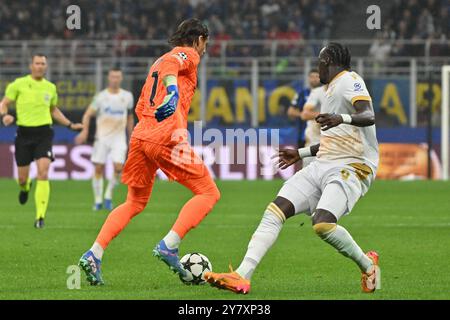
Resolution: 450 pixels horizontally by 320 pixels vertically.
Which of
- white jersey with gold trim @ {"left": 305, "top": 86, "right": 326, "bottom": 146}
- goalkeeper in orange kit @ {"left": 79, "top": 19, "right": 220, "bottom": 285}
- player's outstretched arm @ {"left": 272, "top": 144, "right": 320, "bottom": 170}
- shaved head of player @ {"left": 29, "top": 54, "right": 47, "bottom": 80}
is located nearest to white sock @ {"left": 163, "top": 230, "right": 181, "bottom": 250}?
goalkeeper in orange kit @ {"left": 79, "top": 19, "right": 220, "bottom": 285}

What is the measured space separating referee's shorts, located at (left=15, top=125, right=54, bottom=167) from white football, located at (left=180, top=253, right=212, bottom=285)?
702 centimetres

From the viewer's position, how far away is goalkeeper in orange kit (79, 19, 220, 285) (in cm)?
977

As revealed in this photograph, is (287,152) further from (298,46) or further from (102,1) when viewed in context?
(102,1)

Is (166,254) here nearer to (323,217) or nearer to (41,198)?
(323,217)

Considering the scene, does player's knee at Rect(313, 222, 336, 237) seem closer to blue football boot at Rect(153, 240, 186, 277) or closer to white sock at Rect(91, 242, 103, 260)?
blue football boot at Rect(153, 240, 186, 277)

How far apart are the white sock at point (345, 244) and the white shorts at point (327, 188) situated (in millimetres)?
128

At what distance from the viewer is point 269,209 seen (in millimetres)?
9328

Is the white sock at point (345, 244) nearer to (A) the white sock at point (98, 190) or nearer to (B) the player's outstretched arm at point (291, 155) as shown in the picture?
(B) the player's outstretched arm at point (291, 155)

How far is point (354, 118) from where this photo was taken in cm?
898

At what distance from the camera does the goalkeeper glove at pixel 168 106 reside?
934 centimetres

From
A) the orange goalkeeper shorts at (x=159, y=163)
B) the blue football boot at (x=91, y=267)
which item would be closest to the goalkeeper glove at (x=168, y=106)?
the orange goalkeeper shorts at (x=159, y=163)
